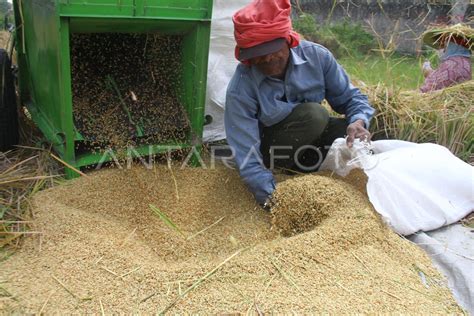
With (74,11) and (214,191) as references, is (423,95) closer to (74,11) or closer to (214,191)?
(214,191)

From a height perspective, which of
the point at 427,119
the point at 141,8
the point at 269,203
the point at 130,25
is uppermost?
the point at 141,8

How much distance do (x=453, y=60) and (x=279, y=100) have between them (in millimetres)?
1987

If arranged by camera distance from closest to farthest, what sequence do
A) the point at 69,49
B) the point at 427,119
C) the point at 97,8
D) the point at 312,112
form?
the point at 97,8, the point at 69,49, the point at 312,112, the point at 427,119

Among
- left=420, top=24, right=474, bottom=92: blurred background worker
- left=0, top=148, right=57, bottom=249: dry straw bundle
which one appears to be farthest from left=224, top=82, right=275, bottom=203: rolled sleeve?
left=420, top=24, right=474, bottom=92: blurred background worker

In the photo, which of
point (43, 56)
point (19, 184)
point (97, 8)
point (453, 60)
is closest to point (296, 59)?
point (97, 8)

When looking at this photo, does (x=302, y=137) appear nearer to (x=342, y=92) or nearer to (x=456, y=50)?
(x=342, y=92)

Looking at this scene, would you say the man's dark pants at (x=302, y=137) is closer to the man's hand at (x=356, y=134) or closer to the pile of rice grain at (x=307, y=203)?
the man's hand at (x=356, y=134)

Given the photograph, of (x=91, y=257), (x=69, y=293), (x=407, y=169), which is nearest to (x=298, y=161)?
(x=407, y=169)

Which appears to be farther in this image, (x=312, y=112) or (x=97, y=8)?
(x=312, y=112)

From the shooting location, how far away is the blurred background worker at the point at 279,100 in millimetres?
2484

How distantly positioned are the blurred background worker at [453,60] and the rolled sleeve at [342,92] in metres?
1.33

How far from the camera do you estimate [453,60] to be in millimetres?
4016

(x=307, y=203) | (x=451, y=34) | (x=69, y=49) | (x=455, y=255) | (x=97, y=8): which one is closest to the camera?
(x=455, y=255)

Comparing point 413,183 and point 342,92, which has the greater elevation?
point 342,92
